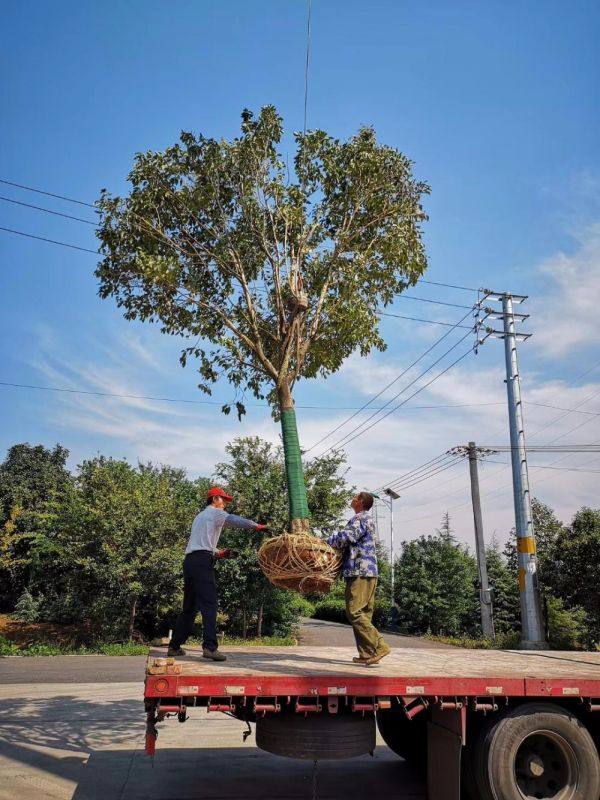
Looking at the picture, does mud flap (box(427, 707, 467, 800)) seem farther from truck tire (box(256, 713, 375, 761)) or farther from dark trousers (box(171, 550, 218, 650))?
dark trousers (box(171, 550, 218, 650))

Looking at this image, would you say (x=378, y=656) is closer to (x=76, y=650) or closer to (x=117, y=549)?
(x=117, y=549)

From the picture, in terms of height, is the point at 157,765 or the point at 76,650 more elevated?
the point at 157,765

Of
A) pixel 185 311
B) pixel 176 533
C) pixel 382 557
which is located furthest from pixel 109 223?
pixel 382 557

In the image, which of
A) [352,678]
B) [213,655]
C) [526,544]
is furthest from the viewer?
[526,544]

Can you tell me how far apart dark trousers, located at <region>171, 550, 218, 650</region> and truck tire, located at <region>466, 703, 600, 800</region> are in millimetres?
2743

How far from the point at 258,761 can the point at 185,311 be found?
21.4ft

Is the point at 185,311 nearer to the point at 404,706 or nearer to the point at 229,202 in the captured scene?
the point at 229,202

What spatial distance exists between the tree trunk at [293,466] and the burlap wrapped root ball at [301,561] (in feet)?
2.17

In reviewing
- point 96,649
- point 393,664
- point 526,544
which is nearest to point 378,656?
point 393,664

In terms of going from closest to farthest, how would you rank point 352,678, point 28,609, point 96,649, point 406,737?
point 352,678 → point 406,737 → point 96,649 → point 28,609

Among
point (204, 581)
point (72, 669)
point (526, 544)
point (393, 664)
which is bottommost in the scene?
point (72, 669)

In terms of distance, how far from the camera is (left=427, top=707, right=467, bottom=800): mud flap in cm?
573

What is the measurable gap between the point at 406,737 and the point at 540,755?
2.03 metres

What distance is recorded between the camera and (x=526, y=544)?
20797mm
